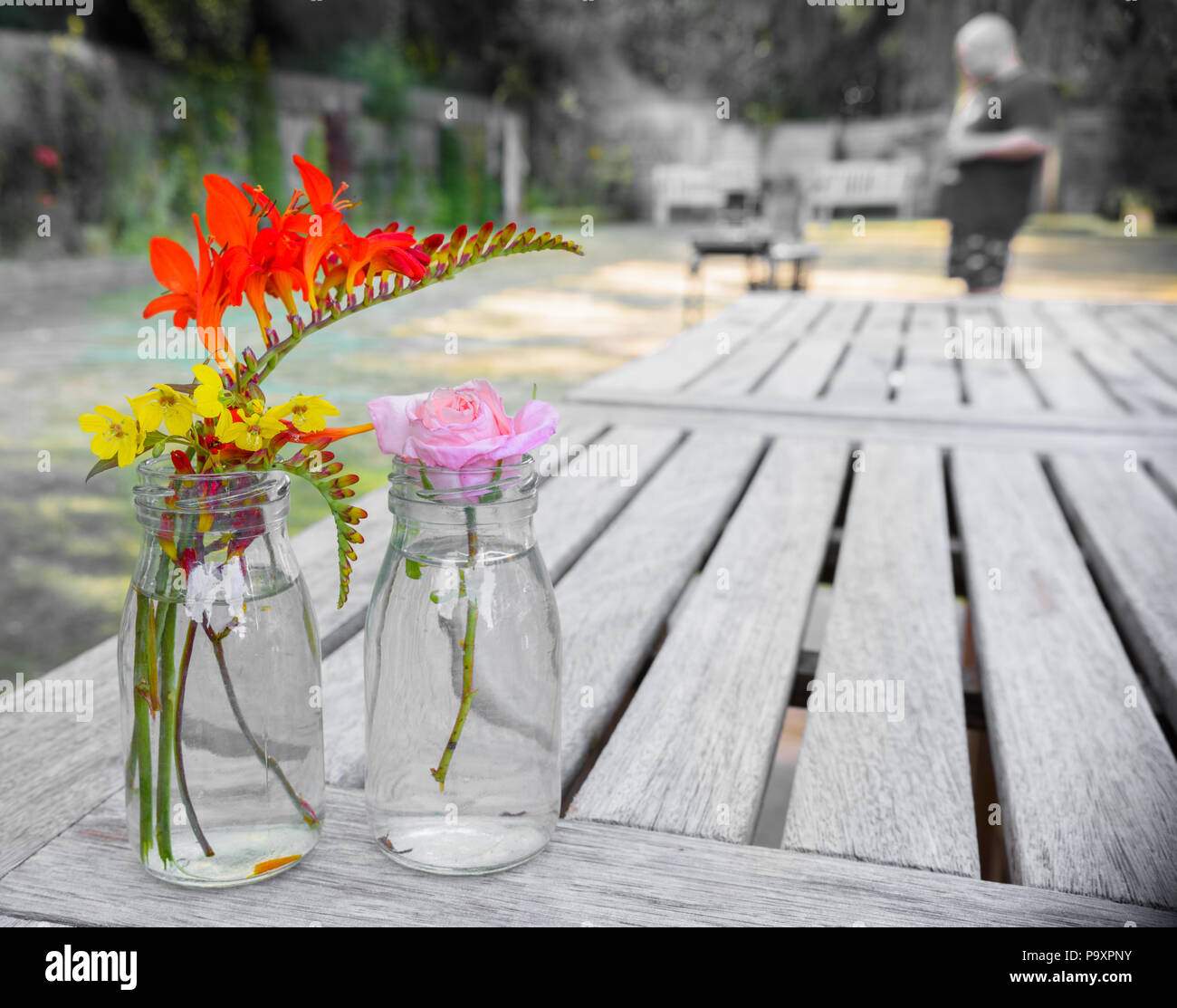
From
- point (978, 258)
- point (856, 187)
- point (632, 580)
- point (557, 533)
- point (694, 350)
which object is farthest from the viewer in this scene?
point (856, 187)

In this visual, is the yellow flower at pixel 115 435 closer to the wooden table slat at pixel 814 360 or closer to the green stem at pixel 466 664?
the green stem at pixel 466 664

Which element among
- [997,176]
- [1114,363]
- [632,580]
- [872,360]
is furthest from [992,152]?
[632,580]

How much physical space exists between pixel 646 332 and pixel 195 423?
5.35 meters

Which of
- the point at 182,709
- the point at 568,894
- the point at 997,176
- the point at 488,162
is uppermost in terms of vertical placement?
the point at 488,162

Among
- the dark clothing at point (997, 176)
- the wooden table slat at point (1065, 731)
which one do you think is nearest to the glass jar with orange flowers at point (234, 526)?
the wooden table slat at point (1065, 731)

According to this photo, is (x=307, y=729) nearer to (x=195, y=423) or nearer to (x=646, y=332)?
(x=195, y=423)

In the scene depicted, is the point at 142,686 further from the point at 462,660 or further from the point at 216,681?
the point at 462,660

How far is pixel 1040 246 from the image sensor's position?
11.3 metres

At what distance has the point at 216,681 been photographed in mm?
532

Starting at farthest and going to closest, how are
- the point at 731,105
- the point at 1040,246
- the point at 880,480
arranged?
the point at 731,105
the point at 1040,246
the point at 880,480

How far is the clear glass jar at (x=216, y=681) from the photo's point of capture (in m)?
0.52

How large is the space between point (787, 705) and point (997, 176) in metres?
4.27

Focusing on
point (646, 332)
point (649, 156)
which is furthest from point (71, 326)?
point (649, 156)
